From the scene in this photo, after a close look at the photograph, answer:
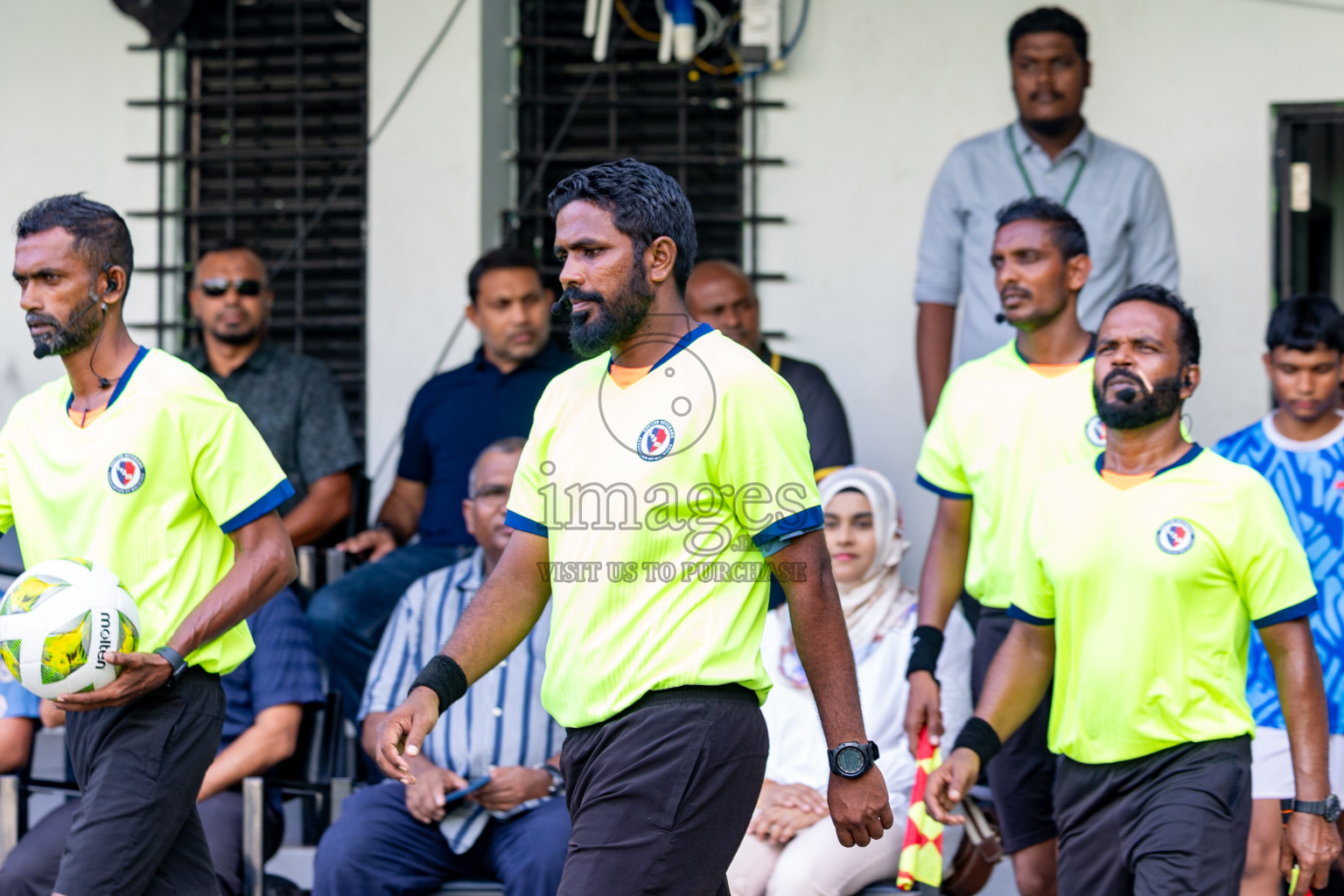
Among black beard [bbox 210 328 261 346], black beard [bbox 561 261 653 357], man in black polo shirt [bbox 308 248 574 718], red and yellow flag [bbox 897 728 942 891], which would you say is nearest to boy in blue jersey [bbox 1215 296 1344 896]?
red and yellow flag [bbox 897 728 942 891]

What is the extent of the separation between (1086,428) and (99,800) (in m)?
2.59

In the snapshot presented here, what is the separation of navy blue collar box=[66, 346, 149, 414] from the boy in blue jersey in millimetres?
3014

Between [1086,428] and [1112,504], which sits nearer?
[1112,504]

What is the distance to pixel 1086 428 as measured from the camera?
413cm

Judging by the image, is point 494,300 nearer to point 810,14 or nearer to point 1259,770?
point 810,14

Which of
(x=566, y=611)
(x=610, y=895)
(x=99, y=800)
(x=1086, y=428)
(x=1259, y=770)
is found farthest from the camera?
(x=1259, y=770)

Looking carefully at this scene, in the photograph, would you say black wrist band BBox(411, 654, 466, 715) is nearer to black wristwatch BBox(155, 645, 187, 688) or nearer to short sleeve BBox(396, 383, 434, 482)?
black wristwatch BBox(155, 645, 187, 688)

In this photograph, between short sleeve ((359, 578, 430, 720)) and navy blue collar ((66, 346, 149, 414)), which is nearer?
navy blue collar ((66, 346, 149, 414))

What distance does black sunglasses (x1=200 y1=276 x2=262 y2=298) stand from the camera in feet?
19.5

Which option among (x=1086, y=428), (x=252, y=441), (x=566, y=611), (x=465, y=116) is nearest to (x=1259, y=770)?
(x=1086, y=428)

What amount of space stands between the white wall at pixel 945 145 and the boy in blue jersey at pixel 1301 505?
4.35ft

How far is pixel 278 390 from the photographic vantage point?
19.4ft

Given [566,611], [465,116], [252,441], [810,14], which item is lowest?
[566,611]

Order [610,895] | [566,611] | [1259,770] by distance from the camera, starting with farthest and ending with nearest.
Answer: [1259,770] < [566,611] < [610,895]
